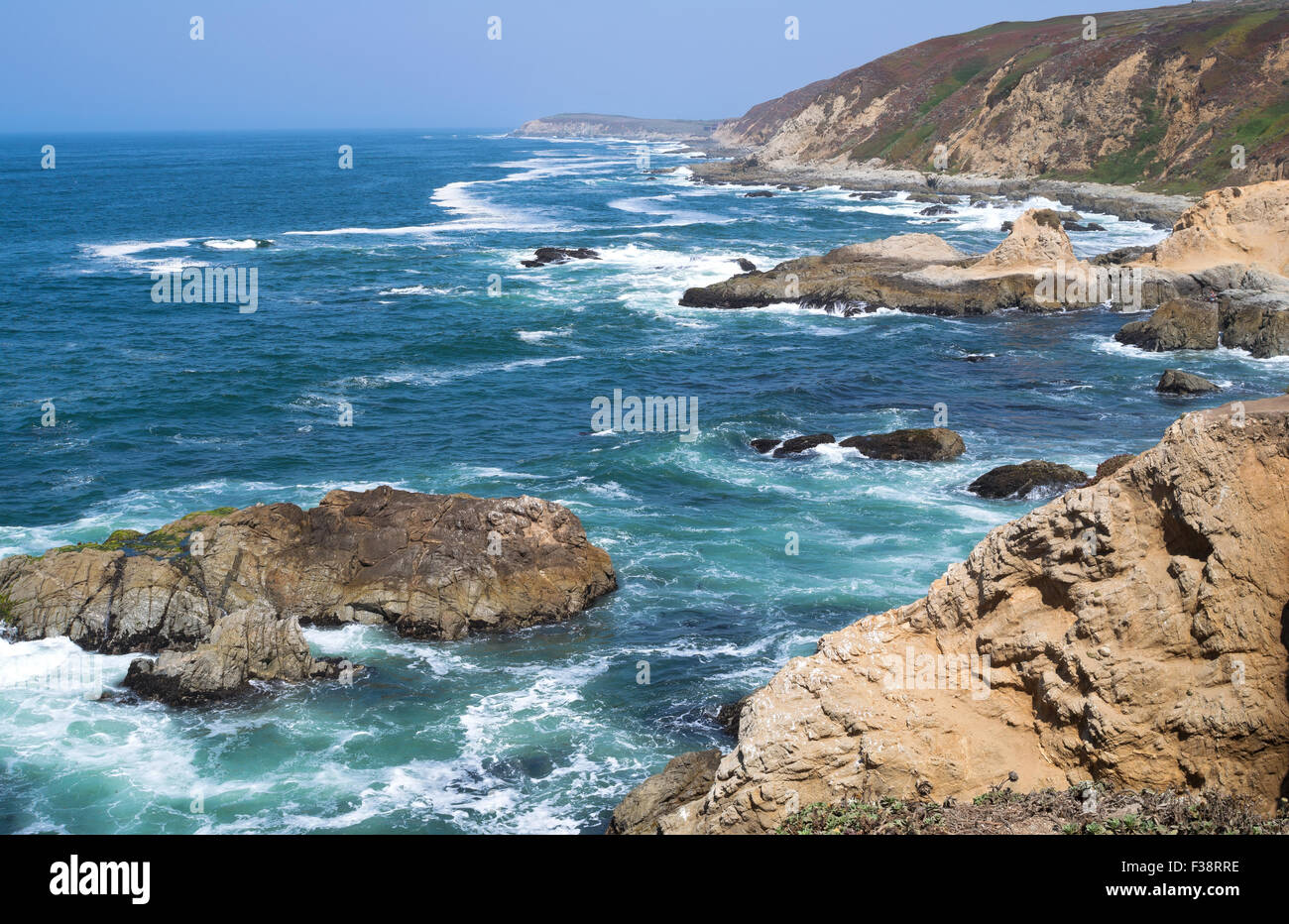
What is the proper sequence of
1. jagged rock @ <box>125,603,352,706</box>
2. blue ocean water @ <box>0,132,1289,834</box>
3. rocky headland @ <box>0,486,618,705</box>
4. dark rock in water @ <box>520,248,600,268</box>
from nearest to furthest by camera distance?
blue ocean water @ <box>0,132,1289,834</box> → jagged rock @ <box>125,603,352,706</box> → rocky headland @ <box>0,486,618,705</box> → dark rock in water @ <box>520,248,600,268</box>

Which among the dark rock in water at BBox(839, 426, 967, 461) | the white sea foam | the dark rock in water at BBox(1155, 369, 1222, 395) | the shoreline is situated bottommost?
the dark rock in water at BBox(839, 426, 967, 461)

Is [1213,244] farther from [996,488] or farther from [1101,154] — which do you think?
[1101,154]

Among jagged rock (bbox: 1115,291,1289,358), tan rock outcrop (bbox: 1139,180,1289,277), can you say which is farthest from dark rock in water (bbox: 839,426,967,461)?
tan rock outcrop (bbox: 1139,180,1289,277)

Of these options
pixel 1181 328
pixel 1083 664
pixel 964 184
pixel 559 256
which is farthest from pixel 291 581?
pixel 964 184

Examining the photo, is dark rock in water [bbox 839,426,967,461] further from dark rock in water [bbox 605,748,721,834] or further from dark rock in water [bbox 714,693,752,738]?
dark rock in water [bbox 605,748,721,834]

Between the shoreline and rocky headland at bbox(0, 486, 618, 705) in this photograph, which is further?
the shoreline

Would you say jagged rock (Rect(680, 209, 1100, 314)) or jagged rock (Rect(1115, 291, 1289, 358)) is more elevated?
jagged rock (Rect(680, 209, 1100, 314))
